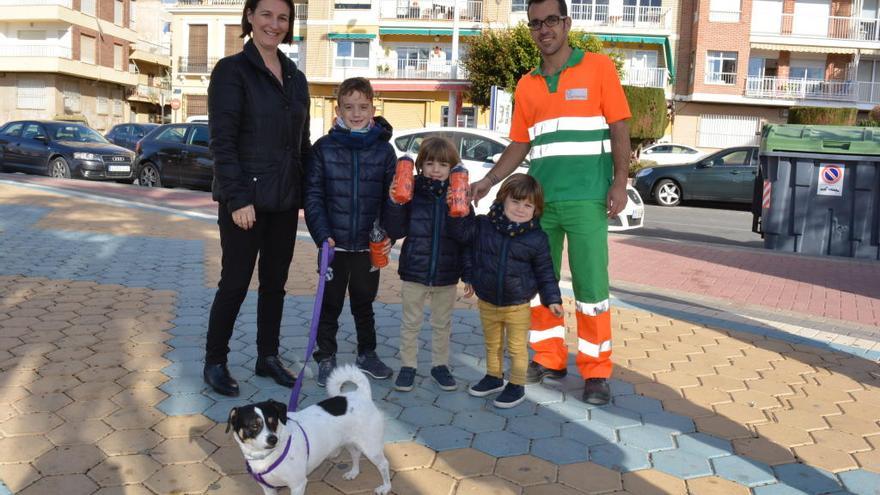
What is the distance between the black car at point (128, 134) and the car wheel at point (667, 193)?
15957 mm

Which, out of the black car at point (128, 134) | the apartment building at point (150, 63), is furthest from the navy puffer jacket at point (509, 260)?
the apartment building at point (150, 63)

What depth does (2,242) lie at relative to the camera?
8.41 metres

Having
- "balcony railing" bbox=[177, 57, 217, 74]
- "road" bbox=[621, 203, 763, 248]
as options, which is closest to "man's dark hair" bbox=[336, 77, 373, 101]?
"road" bbox=[621, 203, 763, 248]

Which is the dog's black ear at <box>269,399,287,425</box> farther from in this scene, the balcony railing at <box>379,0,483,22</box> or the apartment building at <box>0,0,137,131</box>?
the apartment building at <box>0,0,137,131</box>

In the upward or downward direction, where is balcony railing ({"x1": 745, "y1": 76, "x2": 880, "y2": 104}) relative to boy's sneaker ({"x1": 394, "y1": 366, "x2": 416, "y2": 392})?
upward

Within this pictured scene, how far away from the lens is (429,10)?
38.8 m

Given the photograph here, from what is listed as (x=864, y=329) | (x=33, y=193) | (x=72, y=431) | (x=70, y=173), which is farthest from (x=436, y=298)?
(x=70, y=173)

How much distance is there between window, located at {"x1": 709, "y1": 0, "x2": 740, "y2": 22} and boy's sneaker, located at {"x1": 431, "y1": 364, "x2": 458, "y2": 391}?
36.9 m

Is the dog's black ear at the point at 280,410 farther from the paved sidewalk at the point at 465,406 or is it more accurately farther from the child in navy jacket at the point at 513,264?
the child in navy jacket at the point at 513,264

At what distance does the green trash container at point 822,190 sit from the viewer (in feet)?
31.9

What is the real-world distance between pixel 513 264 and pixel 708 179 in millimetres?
14996

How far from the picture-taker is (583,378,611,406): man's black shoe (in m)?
4.14

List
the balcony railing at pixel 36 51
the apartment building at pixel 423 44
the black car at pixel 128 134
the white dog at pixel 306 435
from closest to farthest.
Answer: the white dog at pixel 306 435 → the black car at pixel 128 134 → the apartment building at pixel 423 44 → the balcony railing at pixel 36 51

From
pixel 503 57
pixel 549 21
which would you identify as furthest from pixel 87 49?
pixel 549 21
